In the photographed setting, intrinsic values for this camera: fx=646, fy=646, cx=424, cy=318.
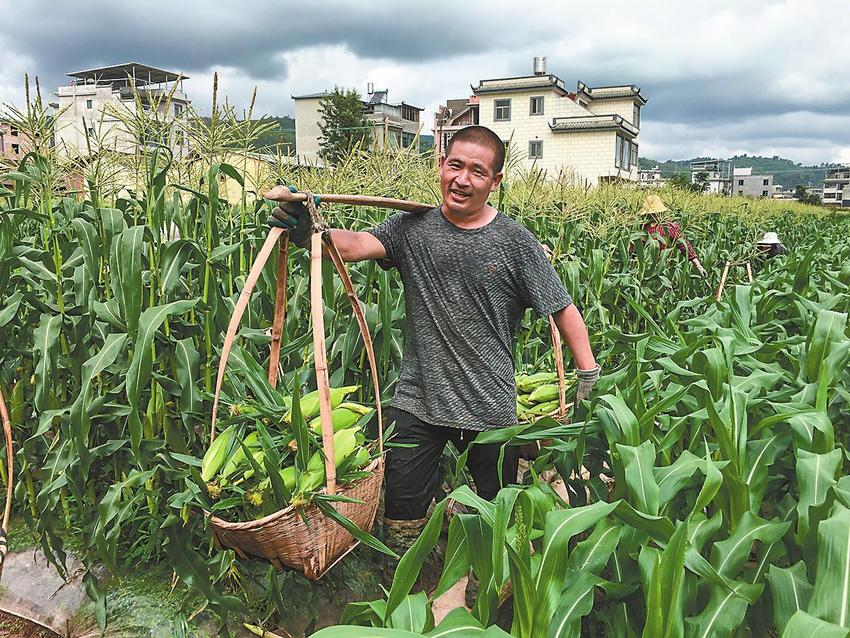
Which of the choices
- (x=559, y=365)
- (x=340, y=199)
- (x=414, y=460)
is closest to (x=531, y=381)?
(x=559, y=365)

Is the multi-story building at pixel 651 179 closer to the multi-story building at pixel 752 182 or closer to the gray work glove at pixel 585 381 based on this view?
the gray work glove at pixel 585 381

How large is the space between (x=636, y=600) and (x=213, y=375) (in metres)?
1.68

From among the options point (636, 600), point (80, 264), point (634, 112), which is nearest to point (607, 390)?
point (636, 600)

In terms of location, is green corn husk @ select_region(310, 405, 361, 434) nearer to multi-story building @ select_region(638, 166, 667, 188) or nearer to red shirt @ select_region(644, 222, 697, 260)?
red shirt @ select_region(644, 222, 697, 260)

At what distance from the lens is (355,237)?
7.54 feet

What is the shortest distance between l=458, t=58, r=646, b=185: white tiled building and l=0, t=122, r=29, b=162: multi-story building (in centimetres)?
3593

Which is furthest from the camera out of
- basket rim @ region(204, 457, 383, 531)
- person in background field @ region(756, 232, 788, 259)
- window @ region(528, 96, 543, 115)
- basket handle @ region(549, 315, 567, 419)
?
window @ region(528, 96, 543, 115)

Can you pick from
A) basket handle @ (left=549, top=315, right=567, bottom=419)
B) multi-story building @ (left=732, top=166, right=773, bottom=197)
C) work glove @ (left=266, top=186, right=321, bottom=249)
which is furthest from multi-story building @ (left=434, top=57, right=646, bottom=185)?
multi-story building @ (left=732, top=166, right=773, bottom=197)

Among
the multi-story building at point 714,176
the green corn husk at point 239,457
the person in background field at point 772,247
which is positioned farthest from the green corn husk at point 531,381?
the multi-story building at point 714,176

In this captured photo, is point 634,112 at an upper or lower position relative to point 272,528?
upper

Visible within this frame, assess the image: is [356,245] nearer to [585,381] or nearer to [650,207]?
[585,381]

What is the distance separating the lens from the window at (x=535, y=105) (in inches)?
1583

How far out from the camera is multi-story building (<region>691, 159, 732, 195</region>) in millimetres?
52688

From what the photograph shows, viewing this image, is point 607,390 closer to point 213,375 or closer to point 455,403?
point 455,403
